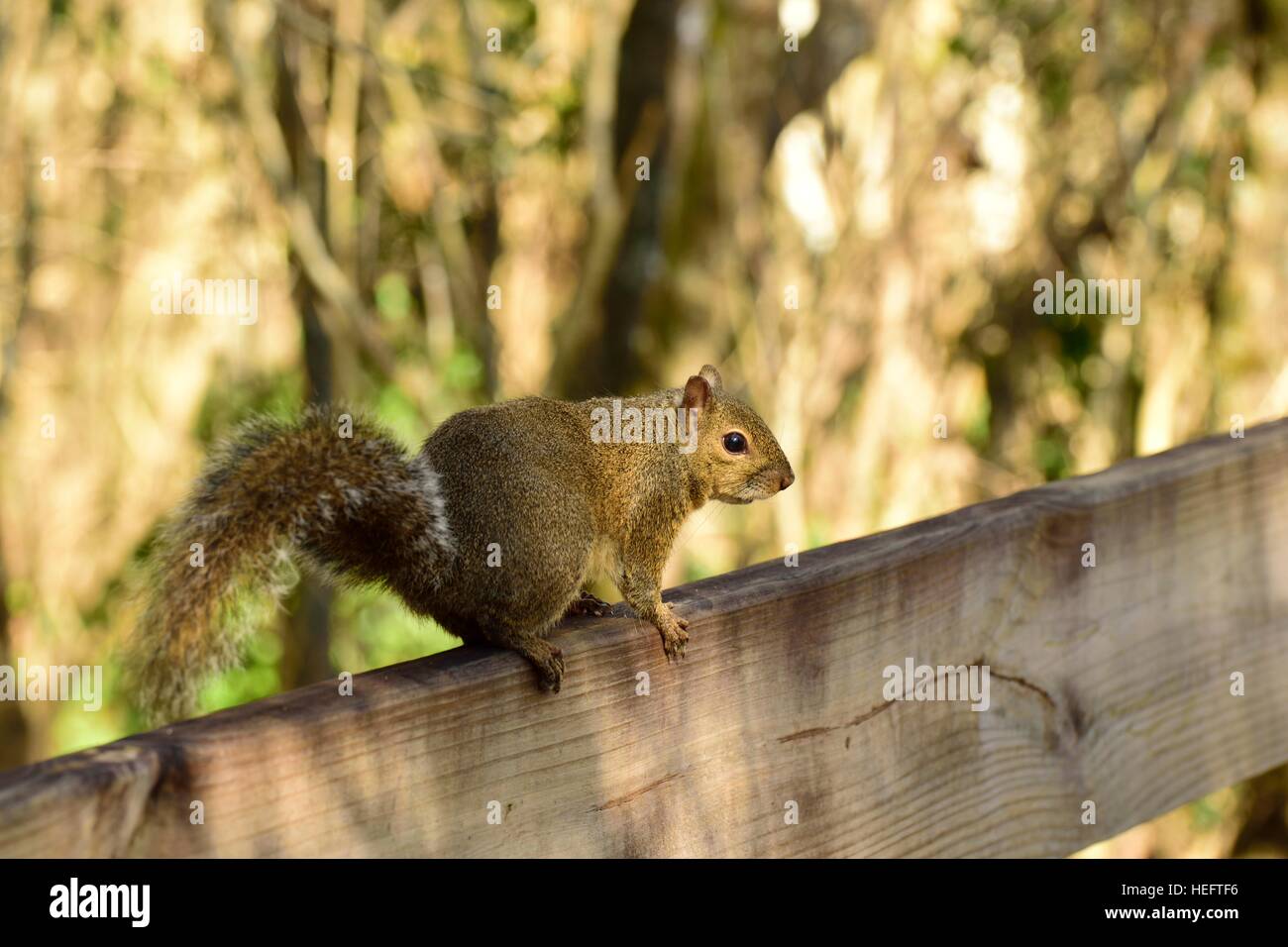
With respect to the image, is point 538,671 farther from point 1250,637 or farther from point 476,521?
point 1250,637

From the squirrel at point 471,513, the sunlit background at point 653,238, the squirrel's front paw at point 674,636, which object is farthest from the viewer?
the sunlit background at point 653,238

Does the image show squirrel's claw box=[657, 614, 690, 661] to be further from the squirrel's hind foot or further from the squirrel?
the squirrel's hind foot

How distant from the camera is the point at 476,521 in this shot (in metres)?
2.04

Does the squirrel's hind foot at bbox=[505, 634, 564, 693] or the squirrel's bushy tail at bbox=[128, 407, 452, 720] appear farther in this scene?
the squirrel's bushy tail at bbox=[128, 407, 452, 720]

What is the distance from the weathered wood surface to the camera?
99 centimetres

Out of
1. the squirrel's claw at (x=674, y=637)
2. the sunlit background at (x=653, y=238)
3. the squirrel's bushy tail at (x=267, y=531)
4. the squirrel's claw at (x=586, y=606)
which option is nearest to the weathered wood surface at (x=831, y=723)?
the squirrel's claw at (x=674, y=637)

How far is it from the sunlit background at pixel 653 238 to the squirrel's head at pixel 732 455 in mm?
1596

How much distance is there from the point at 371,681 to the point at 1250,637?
3.86 ft

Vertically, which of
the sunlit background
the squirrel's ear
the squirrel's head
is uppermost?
the sunlit background

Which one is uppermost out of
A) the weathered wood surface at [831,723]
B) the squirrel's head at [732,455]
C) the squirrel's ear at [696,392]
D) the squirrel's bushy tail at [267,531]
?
the squirrel's ear at [696,392]

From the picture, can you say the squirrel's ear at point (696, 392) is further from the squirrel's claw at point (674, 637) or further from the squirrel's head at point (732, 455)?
the squirrel's claw at point (674, 637)

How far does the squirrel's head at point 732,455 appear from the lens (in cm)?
272

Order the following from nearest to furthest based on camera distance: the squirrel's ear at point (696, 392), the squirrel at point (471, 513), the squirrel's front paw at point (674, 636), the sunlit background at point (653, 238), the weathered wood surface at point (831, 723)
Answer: the weathered wood surface at point (831, 723), the squirrel's front paw at point (674, 636), the squirrel at point (471, 513), the squirrel's ear at point (696, 392), the sunlit background at point (653, 238)

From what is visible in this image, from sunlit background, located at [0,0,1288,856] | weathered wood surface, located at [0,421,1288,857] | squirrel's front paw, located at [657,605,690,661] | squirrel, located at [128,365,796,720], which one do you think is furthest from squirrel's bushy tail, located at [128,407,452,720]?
sunlit background, located at [0,0,1288,856]
